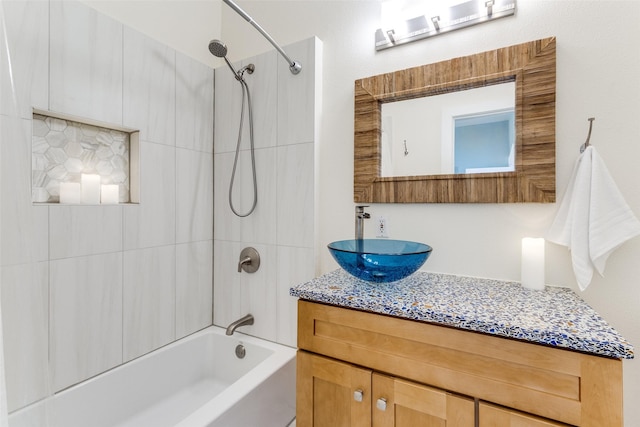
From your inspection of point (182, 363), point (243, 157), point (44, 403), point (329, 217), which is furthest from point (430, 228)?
point (182, 363)

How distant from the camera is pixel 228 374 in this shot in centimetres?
175

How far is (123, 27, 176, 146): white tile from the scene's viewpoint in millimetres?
1491

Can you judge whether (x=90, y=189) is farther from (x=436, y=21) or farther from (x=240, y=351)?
(x=436, y=21)

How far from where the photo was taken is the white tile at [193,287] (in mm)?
1759

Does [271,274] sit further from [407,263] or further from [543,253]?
[543,253]

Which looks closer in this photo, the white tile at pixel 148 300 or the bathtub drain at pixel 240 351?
the white tile at pixel 148 300

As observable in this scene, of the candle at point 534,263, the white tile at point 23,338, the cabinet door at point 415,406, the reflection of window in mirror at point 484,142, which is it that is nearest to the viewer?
the white tile at point 23,338

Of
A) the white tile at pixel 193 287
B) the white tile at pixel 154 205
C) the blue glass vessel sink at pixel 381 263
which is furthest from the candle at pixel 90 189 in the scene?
the blue glass vessel sink at pixel 381 263

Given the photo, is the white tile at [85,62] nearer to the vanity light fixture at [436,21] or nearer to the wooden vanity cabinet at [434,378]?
the wooden vanity cabinet at [434,378]

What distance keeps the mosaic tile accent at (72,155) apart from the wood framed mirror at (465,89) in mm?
1227

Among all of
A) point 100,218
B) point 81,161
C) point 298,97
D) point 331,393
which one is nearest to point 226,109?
point 298,97

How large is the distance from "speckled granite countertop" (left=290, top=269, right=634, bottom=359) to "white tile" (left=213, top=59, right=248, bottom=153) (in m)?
1.12

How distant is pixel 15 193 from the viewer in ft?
2.35

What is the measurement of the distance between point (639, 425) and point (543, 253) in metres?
0.68
